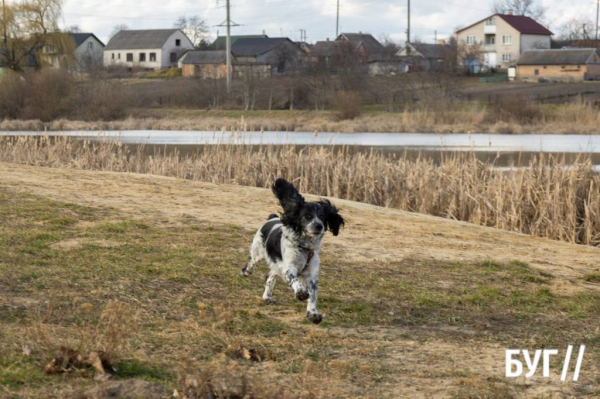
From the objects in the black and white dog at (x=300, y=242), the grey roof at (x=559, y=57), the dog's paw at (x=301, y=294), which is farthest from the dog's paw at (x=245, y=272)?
the grey roof at (x=559, y=57)

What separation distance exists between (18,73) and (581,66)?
49.2m

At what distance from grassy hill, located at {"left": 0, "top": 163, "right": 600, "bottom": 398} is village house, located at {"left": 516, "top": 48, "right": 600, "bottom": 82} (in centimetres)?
7159

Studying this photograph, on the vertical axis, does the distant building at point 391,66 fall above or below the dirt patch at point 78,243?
above

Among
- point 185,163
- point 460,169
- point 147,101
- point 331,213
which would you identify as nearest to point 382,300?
point 331,213

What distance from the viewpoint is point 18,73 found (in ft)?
184

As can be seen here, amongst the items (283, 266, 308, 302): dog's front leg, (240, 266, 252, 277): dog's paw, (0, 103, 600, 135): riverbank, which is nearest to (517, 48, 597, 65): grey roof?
(0, 103, 600, 135): riverbank

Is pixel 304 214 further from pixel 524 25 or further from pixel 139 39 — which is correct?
pixel 524 25

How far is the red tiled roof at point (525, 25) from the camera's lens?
9831cm

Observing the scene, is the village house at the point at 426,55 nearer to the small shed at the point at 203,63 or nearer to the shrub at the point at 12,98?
the small shed at the point at 203,63

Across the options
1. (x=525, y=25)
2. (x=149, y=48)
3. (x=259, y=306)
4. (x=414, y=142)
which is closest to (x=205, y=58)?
(x=149, y=48)

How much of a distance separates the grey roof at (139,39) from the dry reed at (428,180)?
2966 inches

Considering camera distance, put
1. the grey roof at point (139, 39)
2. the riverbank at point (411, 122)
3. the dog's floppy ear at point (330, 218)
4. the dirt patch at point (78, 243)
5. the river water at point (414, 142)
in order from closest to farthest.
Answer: the dog's floppy ear at point (330, 218) < the dirt patch at point (78, 243) < the river water at point (414, 142) < the riverbank at point (411, 122) < the grey roof at point (139, 39)

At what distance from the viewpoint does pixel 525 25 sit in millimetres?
99625

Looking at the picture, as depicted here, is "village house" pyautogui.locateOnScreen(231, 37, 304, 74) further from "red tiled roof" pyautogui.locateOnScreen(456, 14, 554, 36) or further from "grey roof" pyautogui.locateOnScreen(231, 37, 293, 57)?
"red tiled roof" pyautogui.locateOnScreen(456, 14, 554, 36)
